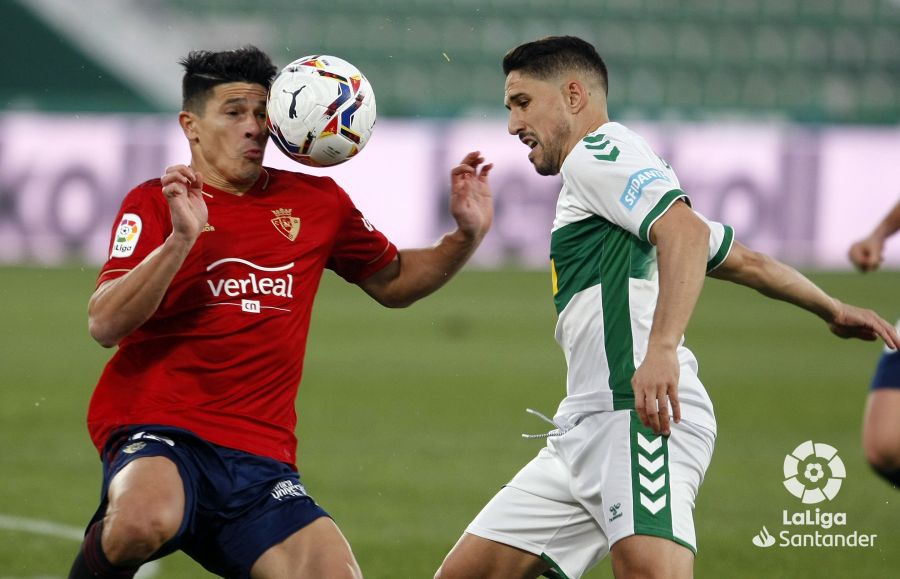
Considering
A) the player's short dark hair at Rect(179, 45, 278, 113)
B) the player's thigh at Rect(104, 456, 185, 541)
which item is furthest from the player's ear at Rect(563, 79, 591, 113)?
the player's thigh at Rect(104, 456, 185, 541)

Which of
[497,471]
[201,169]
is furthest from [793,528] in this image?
[201,169]

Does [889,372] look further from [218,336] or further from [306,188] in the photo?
[218,336]

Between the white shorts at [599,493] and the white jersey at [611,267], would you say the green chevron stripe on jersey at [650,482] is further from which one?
the white jersey at [611,267]

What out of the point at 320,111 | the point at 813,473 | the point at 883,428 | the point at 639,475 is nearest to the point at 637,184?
the point at 639,475

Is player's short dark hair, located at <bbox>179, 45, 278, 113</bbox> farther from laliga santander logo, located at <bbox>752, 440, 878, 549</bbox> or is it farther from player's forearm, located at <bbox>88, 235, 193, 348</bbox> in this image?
laliga santander logo, located at <bbox>752, 440, 878, 549</bbox>

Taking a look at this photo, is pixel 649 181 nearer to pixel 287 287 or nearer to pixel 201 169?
pixel 287 287

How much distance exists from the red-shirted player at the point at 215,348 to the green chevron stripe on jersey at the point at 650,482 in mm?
892

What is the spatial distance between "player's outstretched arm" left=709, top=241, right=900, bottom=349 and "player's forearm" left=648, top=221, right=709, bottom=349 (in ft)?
1.39

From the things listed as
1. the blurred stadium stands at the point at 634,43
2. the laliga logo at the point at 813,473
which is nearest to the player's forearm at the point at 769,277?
the laliga logo at the point at 813,473

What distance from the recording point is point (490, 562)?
14.1 feet

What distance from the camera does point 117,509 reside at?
12.6 feet

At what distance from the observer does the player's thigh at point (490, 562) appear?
429cm

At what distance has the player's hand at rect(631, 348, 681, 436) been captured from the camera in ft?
12.1

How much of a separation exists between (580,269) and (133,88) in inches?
971
